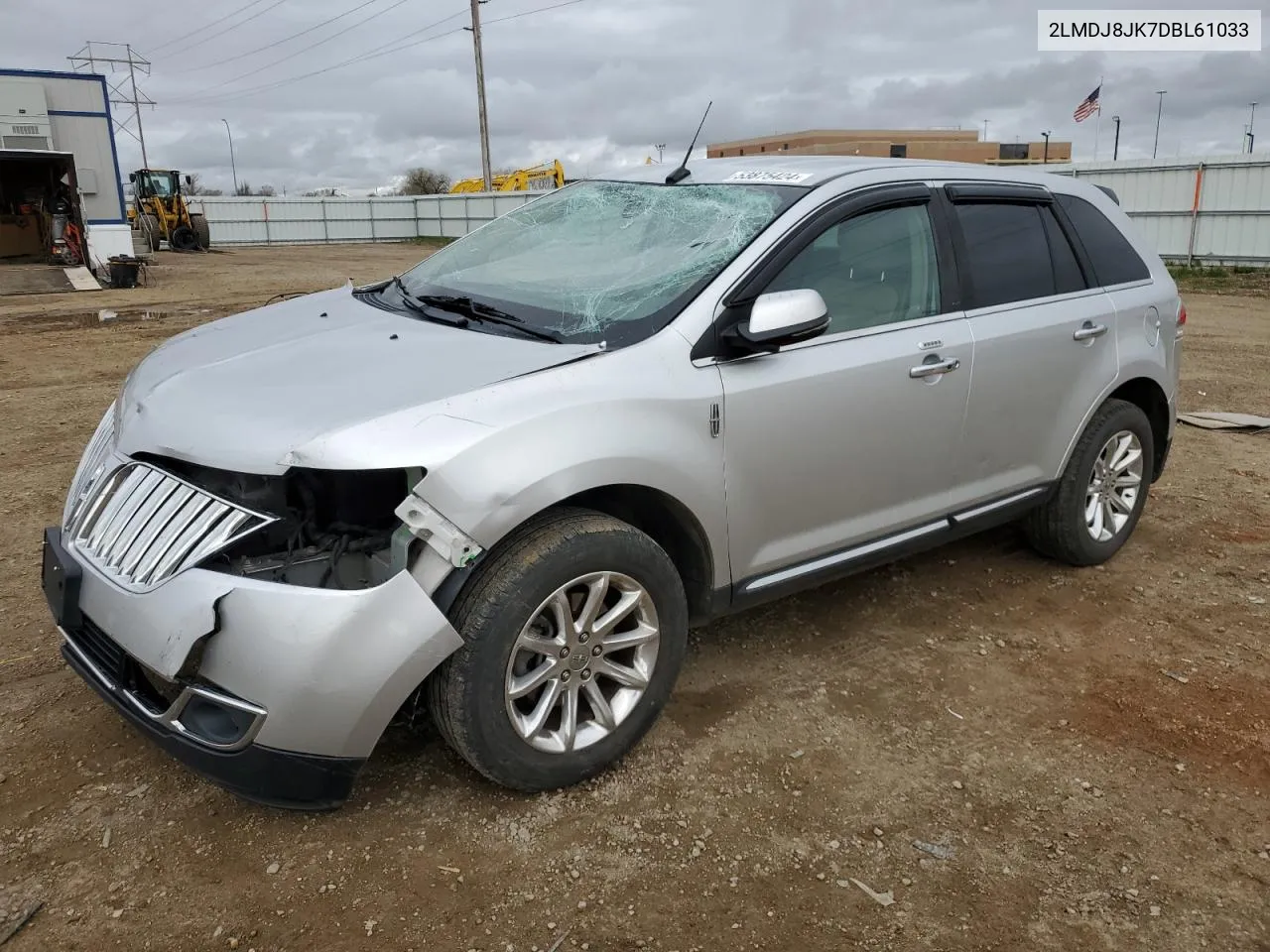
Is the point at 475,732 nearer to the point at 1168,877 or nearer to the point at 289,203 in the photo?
the point at 1168,877

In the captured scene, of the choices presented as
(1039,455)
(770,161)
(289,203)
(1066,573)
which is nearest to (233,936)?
(770,161)

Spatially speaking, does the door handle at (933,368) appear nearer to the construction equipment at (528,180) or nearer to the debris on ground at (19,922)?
the debris on ground at (19,922)

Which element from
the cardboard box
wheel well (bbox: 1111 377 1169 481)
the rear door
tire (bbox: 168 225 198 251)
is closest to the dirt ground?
the rear door

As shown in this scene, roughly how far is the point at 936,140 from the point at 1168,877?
4600cm

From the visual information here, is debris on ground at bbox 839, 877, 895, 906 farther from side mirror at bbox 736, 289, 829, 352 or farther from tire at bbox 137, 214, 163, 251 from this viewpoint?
tire at bbox 137, 214, 163, 251

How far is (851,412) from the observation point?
3.30 meters

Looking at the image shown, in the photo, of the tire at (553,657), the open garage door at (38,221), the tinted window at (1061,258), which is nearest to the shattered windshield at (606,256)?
the tire at (553,657)

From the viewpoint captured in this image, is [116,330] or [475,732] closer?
[475,732]

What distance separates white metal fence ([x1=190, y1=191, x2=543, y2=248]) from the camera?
4175 cm

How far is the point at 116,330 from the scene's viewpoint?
13.0m

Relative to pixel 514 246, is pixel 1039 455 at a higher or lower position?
lower

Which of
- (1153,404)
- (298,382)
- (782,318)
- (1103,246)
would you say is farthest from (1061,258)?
(298,382)

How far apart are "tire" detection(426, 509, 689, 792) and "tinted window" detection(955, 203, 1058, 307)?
1863 mm

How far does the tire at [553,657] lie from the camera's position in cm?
254
